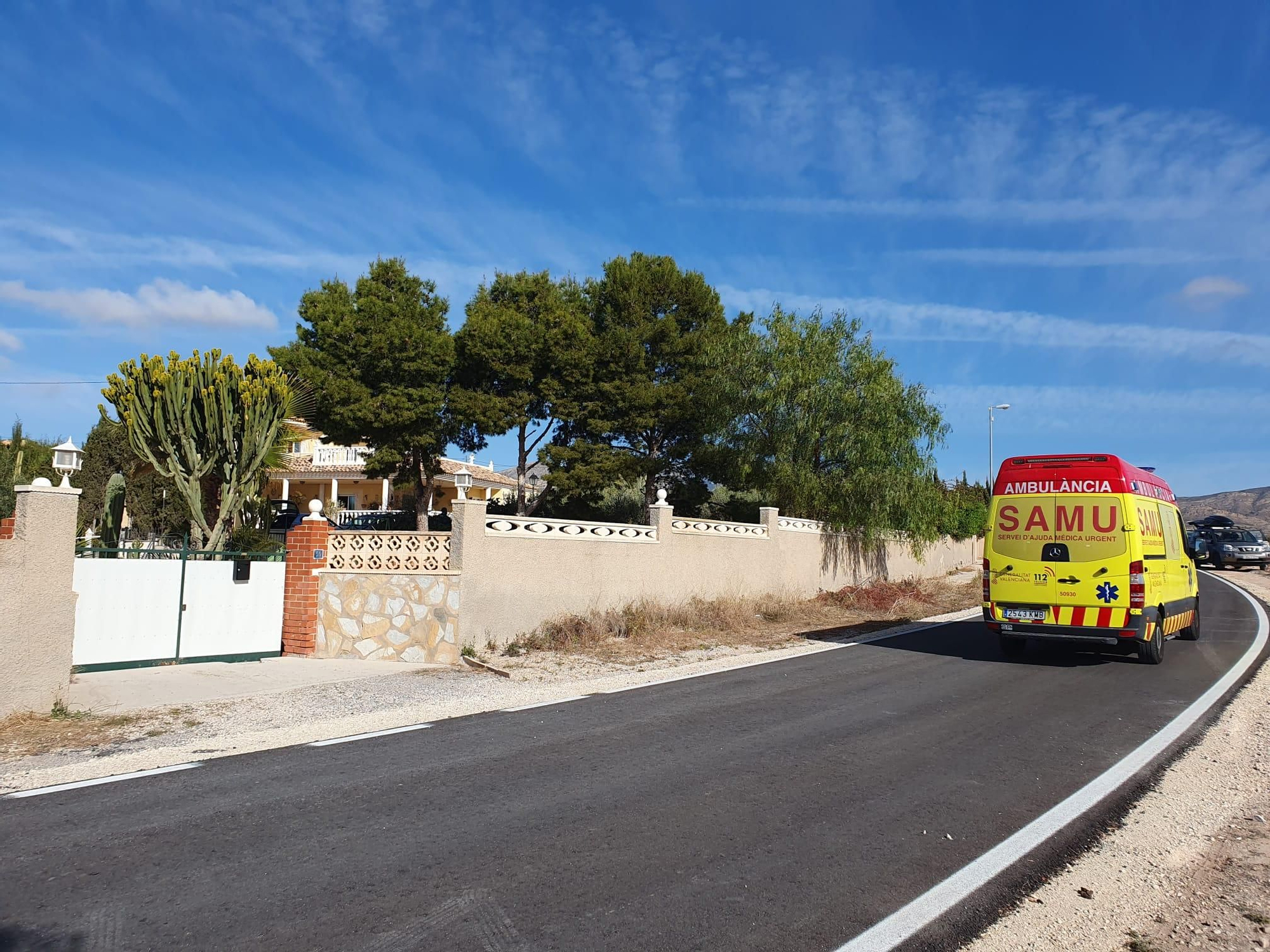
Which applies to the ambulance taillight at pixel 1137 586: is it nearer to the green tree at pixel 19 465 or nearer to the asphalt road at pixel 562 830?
the asphalt road at pixel 562 830

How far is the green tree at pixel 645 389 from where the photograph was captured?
29.0m

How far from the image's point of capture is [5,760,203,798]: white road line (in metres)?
5.93

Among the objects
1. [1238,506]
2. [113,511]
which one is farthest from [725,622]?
[1238,506]

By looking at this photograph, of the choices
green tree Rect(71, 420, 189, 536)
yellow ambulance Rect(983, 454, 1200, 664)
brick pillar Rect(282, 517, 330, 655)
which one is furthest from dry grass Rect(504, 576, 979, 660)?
green tree Rect(71, 420, 189, 536)

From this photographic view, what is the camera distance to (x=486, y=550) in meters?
13.3

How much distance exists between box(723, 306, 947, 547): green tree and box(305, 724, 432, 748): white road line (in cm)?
1715

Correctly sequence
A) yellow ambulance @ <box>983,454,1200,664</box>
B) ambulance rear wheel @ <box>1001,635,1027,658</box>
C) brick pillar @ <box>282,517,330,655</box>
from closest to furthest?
yellow ambulance @ <box>983,454,1200,664</box>, brick pillar @ <box>282,517,330,655</box>, ambulance rear wheel @ <box>1001,635,1027,658</box>

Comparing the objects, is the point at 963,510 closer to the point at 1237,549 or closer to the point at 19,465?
the point at 1237,549

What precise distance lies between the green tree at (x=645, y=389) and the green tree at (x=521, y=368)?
765 millimetres

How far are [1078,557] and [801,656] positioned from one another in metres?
4.23

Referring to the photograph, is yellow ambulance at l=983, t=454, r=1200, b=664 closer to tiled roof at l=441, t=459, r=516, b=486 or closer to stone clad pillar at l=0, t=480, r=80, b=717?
stone clad pillar at l=0, t=480, r=80, b=717

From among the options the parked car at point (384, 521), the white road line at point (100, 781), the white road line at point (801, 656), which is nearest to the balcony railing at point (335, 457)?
the parked car at point (384, 521)

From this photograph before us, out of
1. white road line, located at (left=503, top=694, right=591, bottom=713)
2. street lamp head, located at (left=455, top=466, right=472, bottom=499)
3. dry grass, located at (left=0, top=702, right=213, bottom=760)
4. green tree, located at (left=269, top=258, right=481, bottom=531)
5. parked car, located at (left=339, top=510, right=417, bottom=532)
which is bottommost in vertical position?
dry grass, located at (left=0, top=702, right=213, bottom=760)

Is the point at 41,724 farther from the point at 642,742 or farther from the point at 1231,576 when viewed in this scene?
the point at 1231,576
